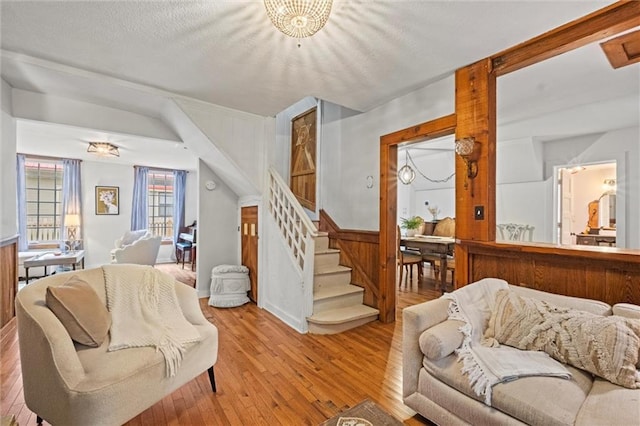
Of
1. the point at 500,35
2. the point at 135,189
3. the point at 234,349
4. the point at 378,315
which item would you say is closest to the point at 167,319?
the point at 234,349

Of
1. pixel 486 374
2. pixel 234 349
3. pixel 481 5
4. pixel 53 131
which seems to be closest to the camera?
pixel 486 374

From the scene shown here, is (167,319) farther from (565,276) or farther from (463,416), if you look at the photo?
(565,276)

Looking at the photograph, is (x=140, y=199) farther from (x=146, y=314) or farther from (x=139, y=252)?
(x=146, y=314)

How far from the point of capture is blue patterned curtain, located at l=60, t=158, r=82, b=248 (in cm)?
632

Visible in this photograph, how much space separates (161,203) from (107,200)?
1.26 m

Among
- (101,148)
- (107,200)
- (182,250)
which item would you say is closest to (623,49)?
(101,148)

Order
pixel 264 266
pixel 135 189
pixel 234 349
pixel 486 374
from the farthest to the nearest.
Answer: pixel 135 189 → pixel 264 266 → pixel 234 349 → pixel 486 374

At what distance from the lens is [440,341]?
65.4 inches

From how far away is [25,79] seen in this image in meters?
2.83

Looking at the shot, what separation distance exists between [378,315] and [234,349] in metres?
1.65

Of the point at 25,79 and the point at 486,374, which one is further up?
the point at 25,79

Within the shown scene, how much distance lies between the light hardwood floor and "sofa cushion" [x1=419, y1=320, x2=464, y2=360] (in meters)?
0.50

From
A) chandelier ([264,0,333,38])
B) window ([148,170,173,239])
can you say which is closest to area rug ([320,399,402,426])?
chandelier ([264,0,333,38])

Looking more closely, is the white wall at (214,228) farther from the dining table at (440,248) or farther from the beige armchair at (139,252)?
the dining table at (440,248)
